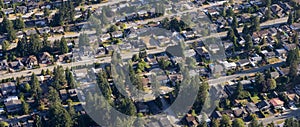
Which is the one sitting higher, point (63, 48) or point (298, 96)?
point (63, 48)

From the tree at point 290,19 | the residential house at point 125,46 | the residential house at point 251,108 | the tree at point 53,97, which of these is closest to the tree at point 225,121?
the residential house at point 251,108

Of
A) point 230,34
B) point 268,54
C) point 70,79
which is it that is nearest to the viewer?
point 70,79

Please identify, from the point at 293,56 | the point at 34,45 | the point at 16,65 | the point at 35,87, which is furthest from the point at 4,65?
the point at 293,56

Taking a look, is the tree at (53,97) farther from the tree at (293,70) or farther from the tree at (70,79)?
the tree at (293,70)

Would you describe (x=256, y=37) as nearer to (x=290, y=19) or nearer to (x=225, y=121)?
(x=290, y=19)

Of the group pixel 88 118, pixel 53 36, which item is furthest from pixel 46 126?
pixel 53 36

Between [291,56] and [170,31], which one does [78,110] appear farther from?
[291,56]

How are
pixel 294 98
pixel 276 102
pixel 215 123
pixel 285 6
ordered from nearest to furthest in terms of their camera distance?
pixel 215 123
pixel 276 102
pixel 294 98
pixel 285 6

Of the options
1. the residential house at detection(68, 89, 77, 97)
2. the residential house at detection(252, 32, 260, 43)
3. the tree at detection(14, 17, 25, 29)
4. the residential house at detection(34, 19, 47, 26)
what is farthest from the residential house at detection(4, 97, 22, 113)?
the residential house at detection(252, 32, 260, 43)
